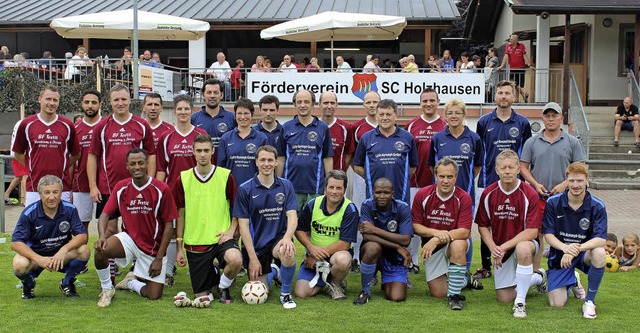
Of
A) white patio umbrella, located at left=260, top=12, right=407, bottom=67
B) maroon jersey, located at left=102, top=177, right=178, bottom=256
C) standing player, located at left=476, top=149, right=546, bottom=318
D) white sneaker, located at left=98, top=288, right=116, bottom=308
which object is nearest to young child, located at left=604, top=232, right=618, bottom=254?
standing player, located at left=476, top=149, right=546, bottom=318

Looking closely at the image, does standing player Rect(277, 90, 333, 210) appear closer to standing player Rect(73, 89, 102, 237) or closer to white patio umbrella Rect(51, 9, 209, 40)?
standing player Rect(73, 89, 102, 237)

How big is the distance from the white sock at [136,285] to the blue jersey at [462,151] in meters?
3.22

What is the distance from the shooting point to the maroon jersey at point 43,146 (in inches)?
321

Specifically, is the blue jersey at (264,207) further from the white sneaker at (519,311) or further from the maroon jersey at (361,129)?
the white sneaker at (519,311)

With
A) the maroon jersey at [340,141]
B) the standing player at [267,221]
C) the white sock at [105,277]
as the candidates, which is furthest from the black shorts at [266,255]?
the maroon jersey at [340,141]

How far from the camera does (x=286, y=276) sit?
→ 708 cm

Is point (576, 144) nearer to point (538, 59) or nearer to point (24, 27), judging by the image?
point (538, 59)

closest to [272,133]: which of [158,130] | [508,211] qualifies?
[158,130]

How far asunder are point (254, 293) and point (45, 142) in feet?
9.40

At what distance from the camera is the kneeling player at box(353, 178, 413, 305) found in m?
7.14

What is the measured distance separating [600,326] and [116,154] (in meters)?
4.82

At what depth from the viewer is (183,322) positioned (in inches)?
253

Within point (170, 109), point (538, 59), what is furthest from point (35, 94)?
point (538, 59)

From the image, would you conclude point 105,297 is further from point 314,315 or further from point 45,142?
point 45,142
